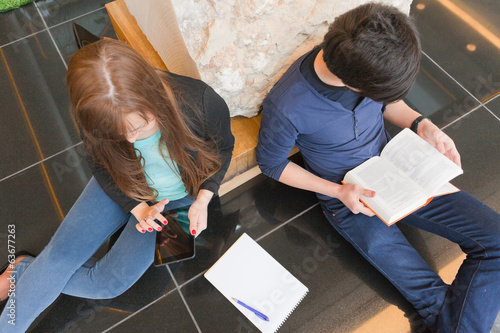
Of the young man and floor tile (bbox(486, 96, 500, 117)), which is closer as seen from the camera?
the young man

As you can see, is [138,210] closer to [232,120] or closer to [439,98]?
[232,120]

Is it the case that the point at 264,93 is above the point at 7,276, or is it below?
above

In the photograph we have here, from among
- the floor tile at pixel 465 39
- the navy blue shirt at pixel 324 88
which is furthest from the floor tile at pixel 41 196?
the floor tile at pixel 465 39

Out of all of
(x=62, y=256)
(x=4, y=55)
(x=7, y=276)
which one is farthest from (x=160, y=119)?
(x=4, y=55)

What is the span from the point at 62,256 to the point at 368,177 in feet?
3.60

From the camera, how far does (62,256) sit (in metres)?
1.25

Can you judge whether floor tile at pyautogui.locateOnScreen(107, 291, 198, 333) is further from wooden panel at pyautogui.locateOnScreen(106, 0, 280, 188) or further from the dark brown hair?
the dark brown hair

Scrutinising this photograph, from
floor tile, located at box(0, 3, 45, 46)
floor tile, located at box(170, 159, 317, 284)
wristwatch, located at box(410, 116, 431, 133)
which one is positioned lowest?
floor tile, located at box(170, 159, 317, 284)

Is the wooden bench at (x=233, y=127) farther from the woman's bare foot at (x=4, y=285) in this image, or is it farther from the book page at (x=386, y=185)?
the woman's bare foot at (x=4, y=285)

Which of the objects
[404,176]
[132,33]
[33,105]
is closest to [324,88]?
[404,176]

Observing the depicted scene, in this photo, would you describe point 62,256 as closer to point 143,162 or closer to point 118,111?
Answer: point 143,162

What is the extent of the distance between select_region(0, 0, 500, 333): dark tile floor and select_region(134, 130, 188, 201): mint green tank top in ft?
1.08

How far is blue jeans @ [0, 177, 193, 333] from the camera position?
4.08 ft

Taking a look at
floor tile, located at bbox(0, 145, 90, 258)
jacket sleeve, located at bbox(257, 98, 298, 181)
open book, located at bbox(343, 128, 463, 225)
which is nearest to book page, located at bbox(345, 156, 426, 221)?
open book, located at bbox(343, 128, 463, 225)
